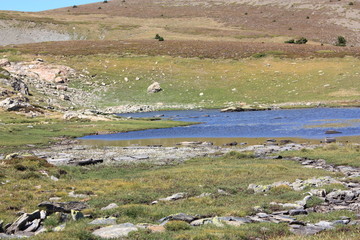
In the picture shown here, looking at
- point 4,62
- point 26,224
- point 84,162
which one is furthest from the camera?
point 4,62

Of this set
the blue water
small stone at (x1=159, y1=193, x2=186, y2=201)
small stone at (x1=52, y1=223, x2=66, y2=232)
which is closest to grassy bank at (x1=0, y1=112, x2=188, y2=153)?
the blue water

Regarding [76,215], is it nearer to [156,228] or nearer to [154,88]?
[156,228]

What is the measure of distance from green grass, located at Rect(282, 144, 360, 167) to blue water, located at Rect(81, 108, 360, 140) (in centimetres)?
1036

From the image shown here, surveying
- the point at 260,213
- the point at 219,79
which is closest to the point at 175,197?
the point at 260,213

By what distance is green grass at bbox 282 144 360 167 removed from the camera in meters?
34.0

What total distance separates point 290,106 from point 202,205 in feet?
213

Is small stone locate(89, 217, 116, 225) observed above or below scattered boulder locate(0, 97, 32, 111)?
above

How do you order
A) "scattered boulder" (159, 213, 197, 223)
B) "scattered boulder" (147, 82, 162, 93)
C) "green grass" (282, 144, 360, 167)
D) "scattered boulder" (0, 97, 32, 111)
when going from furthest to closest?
"scattered boulder" (147, 82, 162, 93) → "scattered boulder" (0, 97, 32, 111) → "green grass" (282, 144, 360, 167) → "scattered boulder" (159, 213, 197, 223)

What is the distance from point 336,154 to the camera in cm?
3712

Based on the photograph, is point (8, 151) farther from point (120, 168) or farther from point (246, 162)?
point (246, 162)

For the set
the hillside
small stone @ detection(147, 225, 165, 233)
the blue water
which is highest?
the hillside

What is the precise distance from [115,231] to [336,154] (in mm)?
25566

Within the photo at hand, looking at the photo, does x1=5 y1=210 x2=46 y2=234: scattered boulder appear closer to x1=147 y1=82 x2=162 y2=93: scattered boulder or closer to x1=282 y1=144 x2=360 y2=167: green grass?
x1=282 y1=144 x2=360 y2=167: green grass

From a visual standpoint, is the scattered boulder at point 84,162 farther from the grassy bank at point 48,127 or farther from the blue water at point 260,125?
the blue water at point 260,125
